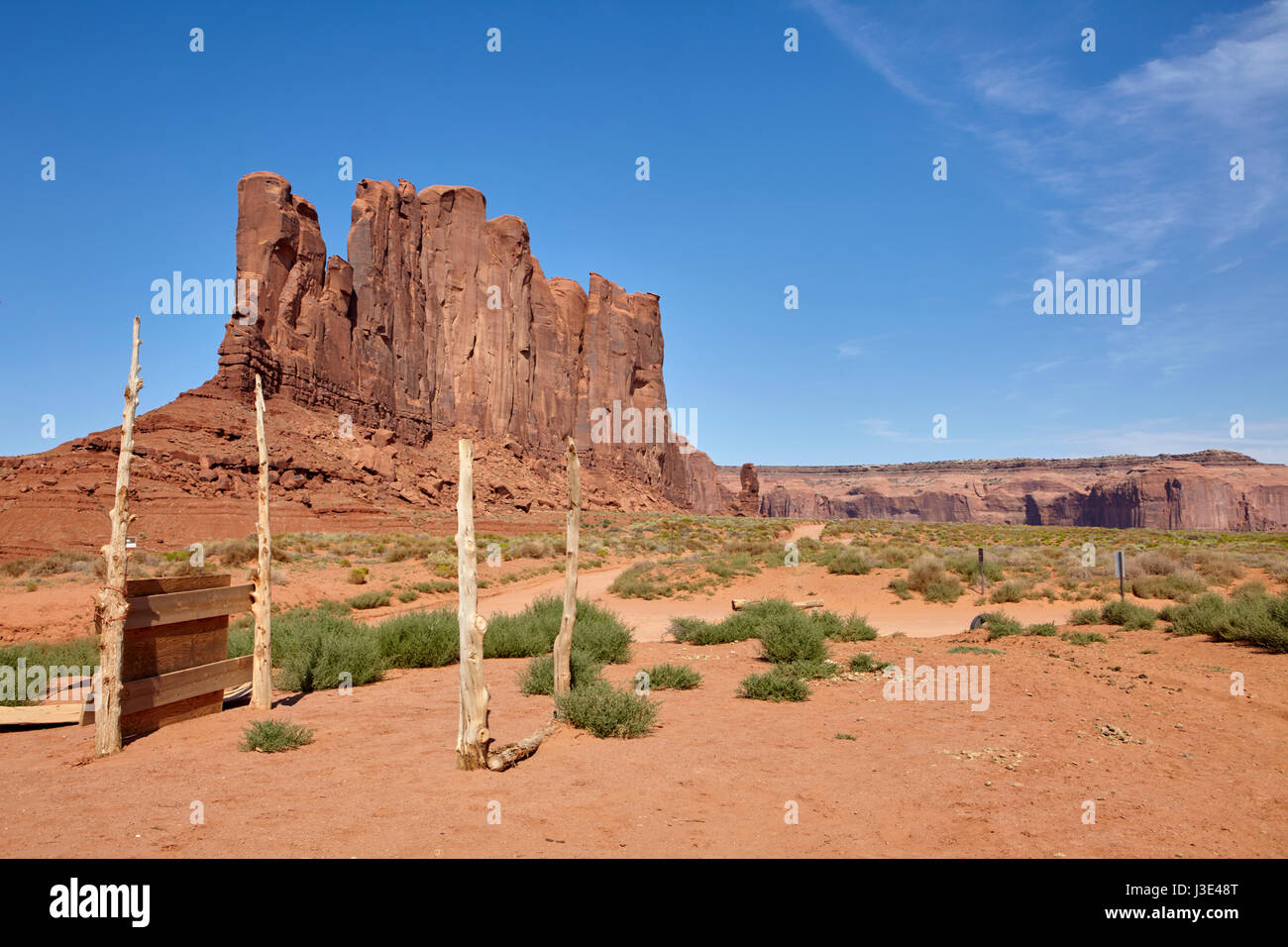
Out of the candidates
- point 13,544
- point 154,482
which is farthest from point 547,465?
point 13,544

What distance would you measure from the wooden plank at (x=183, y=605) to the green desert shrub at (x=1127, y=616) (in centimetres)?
1603

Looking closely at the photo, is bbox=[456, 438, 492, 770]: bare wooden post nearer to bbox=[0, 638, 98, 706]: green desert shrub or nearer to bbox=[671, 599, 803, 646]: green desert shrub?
bbox=[0, 638, 98, 706]: green desert shrub

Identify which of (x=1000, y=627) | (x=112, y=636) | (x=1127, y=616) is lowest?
(x=1000, y=627)

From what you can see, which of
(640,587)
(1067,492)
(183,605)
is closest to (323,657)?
(183,605)

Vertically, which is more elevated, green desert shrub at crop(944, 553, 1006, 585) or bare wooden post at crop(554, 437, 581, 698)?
bare wooden post at crop(554, 437, 581, 698)

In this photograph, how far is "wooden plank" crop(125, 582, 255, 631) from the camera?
7348mm

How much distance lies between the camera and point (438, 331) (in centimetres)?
8362

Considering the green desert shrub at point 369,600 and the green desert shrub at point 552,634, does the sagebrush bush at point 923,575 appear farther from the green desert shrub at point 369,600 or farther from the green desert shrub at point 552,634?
the green desert shrub at point 369,600

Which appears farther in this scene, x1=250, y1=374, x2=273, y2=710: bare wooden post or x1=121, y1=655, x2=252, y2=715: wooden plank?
x1=250, y1=374, x2=273, y2=710: bare wooden post

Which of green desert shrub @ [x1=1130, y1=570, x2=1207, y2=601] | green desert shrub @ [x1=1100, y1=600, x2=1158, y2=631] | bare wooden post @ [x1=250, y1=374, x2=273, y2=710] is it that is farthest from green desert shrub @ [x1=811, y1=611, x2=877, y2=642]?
bare wooden post @ [x1=250, y1=374, x2=273, y2=710]

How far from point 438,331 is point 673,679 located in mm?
79447

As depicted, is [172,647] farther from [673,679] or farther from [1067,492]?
[1067,492]

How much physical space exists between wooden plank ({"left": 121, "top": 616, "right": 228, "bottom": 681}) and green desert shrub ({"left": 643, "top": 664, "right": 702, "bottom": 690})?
576cm
